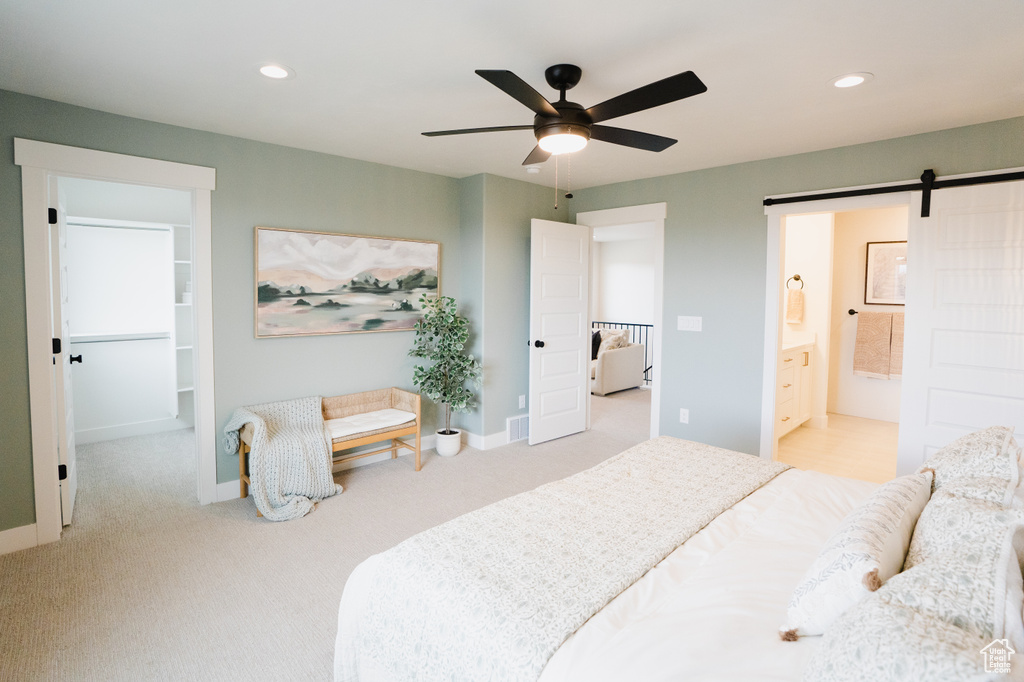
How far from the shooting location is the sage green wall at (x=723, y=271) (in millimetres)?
3814

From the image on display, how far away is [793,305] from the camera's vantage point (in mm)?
5586

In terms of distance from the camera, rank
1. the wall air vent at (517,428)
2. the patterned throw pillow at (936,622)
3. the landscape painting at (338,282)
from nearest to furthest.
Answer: the patterned throw pillow at (936,622), the landscape painting at (338,282), the wall air vent at (517,428)

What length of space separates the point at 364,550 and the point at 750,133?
3.41 metres

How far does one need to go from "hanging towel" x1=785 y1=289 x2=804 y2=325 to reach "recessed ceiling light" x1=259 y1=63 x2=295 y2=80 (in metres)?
5.05

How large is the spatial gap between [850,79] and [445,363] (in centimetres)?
323

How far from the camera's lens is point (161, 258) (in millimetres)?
5059

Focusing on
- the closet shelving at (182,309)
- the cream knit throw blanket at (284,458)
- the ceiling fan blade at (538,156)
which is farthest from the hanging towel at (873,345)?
the closet shelving at (182,309)

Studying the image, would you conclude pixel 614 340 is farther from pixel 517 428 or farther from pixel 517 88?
pixel 517 88

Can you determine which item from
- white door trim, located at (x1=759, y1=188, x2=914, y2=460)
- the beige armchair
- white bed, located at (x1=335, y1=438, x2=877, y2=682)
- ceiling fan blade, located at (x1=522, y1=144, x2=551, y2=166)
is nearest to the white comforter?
white bed, located at (x1=335, y1=438, x2=877, y2=682)

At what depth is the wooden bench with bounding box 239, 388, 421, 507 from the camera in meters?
3.65

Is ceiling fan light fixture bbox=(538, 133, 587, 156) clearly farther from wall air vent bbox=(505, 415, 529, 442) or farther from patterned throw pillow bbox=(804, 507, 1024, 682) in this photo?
wall air vent bbox=(505, 415, 529, 442)

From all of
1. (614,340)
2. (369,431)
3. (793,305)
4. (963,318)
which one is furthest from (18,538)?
(793,305)

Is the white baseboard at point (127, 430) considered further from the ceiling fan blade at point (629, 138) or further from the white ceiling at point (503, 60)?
the ceiling fan blade at point (629, 138)

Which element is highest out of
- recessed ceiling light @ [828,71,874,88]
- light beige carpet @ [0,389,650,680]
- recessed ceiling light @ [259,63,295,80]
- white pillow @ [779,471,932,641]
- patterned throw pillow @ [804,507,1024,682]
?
recessed ceiling light @ [828,71,874,88]
